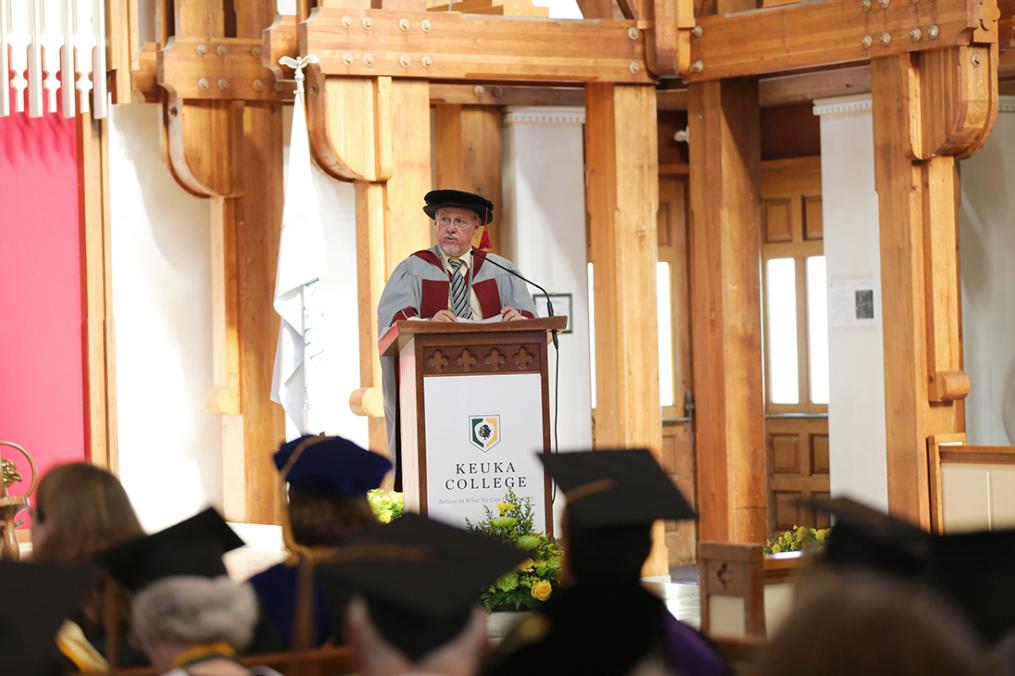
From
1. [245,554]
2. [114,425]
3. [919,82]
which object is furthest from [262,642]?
[114,425]

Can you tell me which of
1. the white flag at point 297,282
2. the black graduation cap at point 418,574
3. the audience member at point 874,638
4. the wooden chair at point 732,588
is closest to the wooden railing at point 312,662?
the black graduation cap at point 418,574

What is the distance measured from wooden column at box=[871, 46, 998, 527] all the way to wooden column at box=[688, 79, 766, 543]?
0.81m

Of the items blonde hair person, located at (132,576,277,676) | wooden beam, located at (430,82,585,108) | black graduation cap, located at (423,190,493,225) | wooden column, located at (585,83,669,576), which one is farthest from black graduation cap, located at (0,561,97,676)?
wooden beam, located at (430,82,585,108)

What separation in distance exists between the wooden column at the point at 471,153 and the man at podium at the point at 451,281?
2.71 m

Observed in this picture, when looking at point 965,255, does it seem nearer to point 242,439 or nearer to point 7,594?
point 242,439

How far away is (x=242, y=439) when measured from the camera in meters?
8.78

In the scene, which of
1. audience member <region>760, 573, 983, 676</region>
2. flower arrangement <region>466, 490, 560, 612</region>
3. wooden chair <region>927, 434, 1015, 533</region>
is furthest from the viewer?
wooden chair <region>927, 434, 1015, 533</region>

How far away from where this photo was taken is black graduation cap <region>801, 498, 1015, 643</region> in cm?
266

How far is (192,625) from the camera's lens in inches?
92.0

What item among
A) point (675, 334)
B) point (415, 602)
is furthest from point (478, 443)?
point (675, 334)

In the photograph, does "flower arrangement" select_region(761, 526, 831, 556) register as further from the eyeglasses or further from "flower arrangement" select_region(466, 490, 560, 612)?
the eyeglasses

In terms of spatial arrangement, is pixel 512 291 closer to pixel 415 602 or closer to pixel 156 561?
pixel 156 561

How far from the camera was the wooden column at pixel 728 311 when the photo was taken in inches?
323

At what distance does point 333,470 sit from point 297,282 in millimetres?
4867
